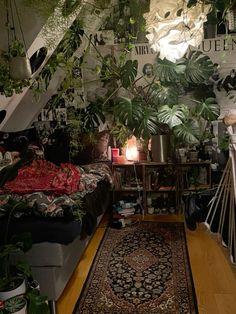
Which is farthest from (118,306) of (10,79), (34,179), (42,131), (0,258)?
(42,131)

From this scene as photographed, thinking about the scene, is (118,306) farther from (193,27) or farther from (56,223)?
(193,27)

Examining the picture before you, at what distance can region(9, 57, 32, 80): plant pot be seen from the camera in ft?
6.19

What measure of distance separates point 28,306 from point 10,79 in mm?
1455

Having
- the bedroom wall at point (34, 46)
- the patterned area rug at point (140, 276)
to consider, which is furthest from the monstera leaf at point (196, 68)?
the patterned area rug at point (140, 276)

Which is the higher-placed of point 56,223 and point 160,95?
point 160,95

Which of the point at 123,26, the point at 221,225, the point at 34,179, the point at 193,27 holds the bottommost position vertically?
the point at 221,225

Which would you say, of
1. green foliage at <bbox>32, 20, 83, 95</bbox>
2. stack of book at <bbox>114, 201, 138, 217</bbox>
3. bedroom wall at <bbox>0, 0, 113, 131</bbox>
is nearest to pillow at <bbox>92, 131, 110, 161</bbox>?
stack of book at <bbox>114, 201, 138, 217</bbox>

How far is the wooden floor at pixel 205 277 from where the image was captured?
202 centimetres

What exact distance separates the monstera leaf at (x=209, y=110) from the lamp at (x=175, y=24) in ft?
2.50

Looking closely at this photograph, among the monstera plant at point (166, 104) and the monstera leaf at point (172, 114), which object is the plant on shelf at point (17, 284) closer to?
the monstera plant at point (166, 104)

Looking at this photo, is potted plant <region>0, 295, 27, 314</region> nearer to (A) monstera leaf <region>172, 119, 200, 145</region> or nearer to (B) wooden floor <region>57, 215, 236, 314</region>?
(B) wooden floor <region>57, 215, 236, 314</region>

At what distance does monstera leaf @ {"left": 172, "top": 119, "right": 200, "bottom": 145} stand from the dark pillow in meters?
2.00

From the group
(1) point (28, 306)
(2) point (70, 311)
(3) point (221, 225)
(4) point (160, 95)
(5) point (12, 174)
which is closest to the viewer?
(1) point (28, 306)

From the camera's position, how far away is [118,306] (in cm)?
203
